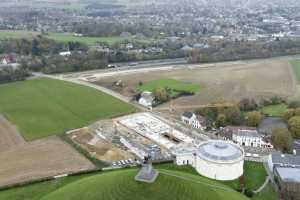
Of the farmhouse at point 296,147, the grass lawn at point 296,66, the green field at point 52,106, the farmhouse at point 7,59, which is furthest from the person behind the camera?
the farmhouse at point 7,59

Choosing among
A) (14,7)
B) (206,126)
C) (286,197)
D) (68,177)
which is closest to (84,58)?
(206,126)

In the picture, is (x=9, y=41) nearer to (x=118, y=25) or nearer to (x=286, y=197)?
(x=118, y=25)

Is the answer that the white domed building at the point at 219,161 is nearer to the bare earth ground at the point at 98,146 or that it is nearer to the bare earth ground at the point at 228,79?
the bare earth ground at the point at 98,146

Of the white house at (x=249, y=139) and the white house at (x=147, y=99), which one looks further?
the white house at (x=147, y=99)

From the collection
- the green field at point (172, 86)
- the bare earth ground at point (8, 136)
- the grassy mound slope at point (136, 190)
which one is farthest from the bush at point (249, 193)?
the green field at point (172, 86)

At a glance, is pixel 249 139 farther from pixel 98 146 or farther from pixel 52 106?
pixel 52 106

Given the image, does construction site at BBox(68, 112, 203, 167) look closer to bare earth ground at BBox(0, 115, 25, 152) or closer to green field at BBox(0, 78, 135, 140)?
green field at BBox(0, 78, 135, 140)
